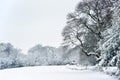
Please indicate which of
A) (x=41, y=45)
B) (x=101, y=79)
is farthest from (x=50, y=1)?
(x=41, y=45)

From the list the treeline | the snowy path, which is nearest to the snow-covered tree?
the treeline

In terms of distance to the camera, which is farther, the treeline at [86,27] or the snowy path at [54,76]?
the treeline at [86,27]

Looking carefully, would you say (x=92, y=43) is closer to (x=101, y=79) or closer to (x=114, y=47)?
(x=101, y=79)

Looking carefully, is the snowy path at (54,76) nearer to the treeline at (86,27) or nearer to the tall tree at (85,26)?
the treeline at (86,27)

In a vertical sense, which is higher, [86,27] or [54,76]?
[86,27]

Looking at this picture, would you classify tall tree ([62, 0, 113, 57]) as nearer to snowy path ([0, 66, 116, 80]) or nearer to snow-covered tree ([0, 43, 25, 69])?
snowy path ([0, 66, 116, 80])

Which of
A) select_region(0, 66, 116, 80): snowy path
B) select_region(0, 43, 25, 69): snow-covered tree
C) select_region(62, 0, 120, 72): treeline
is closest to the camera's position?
select_region(0, 66, 116, 80): snowy path

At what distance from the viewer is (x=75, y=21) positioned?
48.5 ft

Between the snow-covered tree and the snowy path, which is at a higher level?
the snow-covered tree

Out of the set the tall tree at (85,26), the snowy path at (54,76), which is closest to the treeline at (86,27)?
the tall tree at (85,26)

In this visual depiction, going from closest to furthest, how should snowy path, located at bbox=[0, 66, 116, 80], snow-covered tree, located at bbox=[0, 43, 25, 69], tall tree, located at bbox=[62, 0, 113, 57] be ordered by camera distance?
snowy path, located at bbox=[0, 66, 116, 80] < tall tree, located at bbox=[62, 0, 113, 57] < snow-covered tree, located at bbox=[0, 43, 25, 69]

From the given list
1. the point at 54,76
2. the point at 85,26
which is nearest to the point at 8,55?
the point at 85,26

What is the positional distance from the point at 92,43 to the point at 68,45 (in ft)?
5.49

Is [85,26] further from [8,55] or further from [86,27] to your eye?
[8,55]
